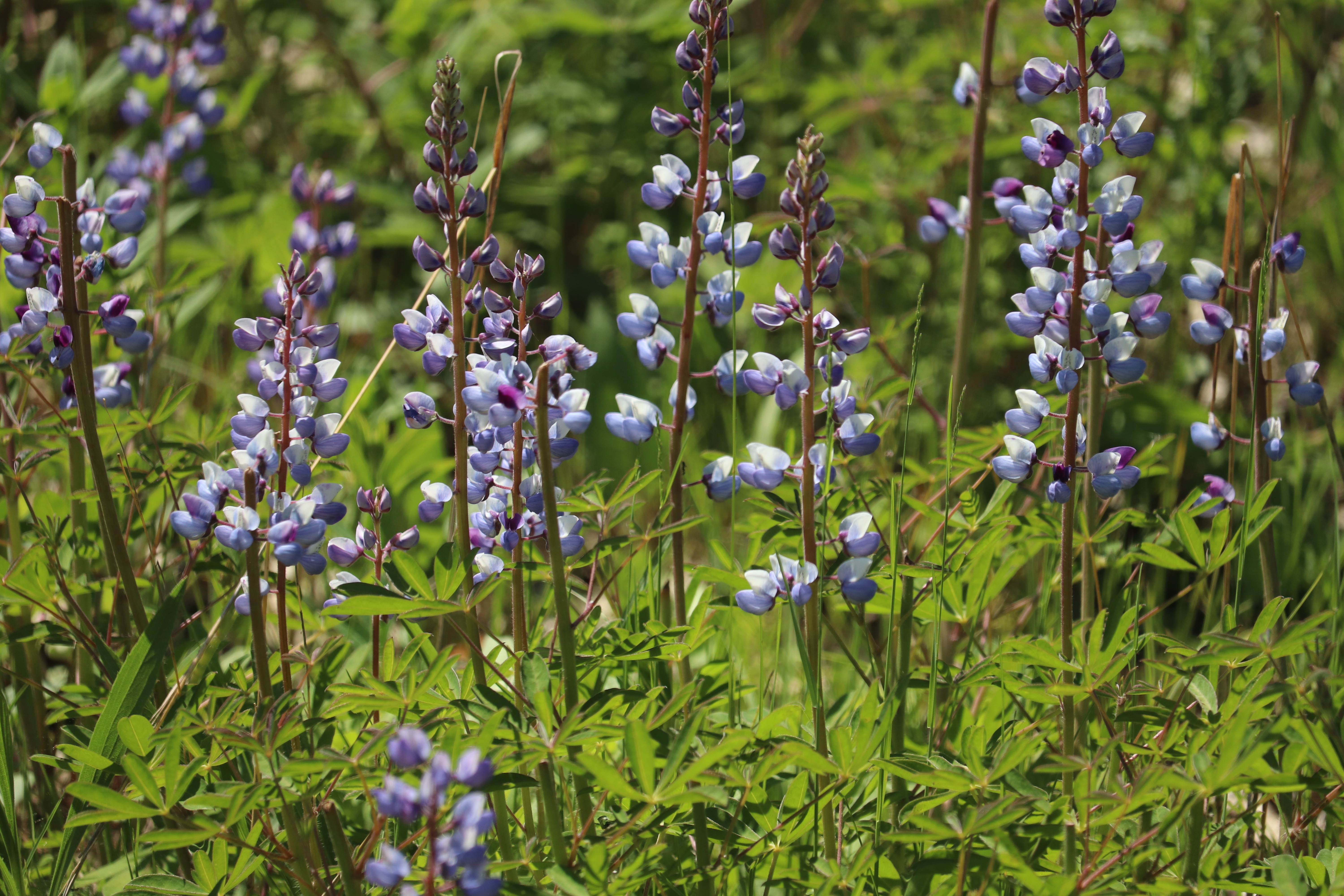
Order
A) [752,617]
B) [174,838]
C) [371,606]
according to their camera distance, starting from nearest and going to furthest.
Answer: [174,838]
[371,606]
[752,617]

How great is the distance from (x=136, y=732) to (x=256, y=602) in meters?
0.26

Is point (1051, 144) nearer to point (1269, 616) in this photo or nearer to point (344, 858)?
point (1269, 616)

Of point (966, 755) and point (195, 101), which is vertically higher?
point (195, 101)

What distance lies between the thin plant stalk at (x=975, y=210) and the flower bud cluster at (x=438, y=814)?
4.59 ft

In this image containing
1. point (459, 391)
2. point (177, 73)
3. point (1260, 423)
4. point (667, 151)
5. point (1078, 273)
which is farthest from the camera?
point (667, 151)

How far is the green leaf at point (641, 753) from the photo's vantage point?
1487mm

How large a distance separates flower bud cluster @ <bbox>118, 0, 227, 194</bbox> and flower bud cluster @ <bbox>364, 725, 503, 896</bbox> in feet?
9.54

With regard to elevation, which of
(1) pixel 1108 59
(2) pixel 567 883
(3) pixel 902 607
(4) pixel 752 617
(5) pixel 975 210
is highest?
(1) pixel 1108 59

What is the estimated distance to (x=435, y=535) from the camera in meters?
3.41

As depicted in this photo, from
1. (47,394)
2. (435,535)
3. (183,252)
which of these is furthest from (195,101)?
(435,535)

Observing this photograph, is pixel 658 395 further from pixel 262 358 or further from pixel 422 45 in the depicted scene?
pixel 422 45

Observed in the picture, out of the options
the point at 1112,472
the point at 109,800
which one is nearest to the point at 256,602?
the point at 109,800

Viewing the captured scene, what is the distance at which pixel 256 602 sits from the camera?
169 centimetres

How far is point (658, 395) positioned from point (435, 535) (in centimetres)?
94
